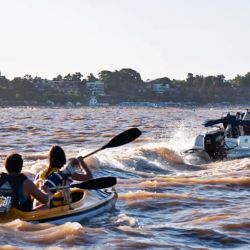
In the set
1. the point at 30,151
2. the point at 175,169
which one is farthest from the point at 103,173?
the point at 30,151

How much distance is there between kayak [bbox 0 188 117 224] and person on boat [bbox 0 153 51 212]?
0.17 m

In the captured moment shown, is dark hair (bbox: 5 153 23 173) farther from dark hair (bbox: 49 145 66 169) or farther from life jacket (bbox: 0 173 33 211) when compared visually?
dark hair (bbox: 49 145 66 169)

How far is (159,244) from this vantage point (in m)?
10.8

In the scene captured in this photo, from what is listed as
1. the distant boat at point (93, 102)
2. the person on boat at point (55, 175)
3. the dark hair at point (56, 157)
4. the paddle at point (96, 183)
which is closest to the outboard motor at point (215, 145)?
the paddle at point (96, 183)

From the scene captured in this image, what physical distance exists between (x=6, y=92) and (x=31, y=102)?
399 inches

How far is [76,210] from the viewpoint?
11.5 metres

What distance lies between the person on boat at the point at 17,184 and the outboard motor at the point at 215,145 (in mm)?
12214

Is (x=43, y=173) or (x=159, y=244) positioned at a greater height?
(x=43, y=173)

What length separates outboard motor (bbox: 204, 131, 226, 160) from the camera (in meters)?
22.5

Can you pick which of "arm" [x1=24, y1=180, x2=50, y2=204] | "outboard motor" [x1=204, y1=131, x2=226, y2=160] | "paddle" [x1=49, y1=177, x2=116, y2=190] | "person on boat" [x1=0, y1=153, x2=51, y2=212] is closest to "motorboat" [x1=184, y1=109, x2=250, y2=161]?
"outboard motor" [x1=204, y1=131, x2=226, y2=160]

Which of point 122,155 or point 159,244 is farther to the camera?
point 122,155

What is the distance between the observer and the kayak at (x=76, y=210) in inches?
422

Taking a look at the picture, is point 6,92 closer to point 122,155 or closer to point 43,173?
point 122,155

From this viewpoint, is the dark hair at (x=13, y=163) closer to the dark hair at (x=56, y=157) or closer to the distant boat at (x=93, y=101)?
the dark hair at (x=56, y=157)
